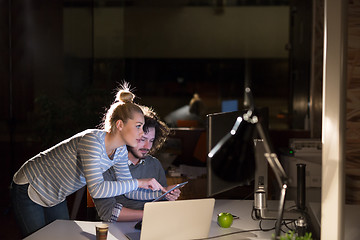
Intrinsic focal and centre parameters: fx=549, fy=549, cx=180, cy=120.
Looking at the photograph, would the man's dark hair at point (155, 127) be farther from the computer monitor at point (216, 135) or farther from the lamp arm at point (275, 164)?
the lamp arm at point (275, 164)

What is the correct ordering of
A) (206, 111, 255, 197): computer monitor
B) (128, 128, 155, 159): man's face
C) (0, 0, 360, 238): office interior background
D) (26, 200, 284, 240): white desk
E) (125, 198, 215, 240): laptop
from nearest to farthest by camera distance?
→ (125, 198, 215, 240): laptop
(26, 200, 284, 240): white desk
(206, 111, 255, 197): computer monitor
(128, 128, 155, 159): man's face
(0, 0, 360, 238): office interior background

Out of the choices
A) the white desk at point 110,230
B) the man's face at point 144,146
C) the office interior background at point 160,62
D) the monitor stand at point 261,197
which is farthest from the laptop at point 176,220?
the office interior background at point 160,62

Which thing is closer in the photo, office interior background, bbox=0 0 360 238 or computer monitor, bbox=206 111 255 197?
computer monitor, bbox=206 111 255 197

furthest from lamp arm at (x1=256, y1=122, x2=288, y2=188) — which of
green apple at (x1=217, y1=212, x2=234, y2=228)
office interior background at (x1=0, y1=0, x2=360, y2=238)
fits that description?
office interior background at (x1=0, y1=0, x2=360, y2=238)

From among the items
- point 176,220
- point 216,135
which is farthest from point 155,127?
point 176,220

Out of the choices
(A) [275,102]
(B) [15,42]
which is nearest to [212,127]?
(B) [15,42]

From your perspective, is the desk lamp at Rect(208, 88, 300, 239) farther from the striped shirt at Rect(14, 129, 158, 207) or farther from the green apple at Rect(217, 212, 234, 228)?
the striped shirt at Rect(14, 129, 158, 207)

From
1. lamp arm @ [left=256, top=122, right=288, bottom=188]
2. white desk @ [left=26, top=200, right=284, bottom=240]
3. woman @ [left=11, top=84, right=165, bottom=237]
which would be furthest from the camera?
woman @ [left=11, top=84, right=165, bottom=237]

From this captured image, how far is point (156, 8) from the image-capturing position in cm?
938

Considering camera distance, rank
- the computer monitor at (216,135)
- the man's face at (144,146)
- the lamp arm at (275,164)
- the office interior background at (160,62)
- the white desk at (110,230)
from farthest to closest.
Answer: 1. the office interior background at (160,62)
2. the man's face at (144,146)
3. the computer monitor at (216,135)
4. the white desk at (110,230)
5. the lamp arm at (275,164)

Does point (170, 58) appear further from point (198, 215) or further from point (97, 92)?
point (198, 215)

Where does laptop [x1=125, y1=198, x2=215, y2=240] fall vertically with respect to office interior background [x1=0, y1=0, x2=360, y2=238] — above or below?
below

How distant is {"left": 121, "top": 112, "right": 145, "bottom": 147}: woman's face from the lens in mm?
2791

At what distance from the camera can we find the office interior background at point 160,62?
6125 millimetres
